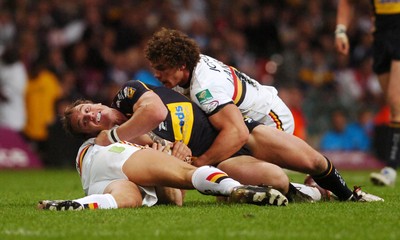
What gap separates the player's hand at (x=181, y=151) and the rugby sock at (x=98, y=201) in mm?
727

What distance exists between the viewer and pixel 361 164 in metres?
15.6

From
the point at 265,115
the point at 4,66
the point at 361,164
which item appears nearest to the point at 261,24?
the point at 361,164

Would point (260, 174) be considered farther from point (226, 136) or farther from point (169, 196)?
point (169, 196)

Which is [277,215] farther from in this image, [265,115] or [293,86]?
[293,86]

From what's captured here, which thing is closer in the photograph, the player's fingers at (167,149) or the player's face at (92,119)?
the player's fingers at (167,149)

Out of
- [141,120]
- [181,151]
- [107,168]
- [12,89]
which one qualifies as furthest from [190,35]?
[107,168]

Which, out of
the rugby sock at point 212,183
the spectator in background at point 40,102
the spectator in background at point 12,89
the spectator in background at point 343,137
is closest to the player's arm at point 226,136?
the rugby sock at point 212,183

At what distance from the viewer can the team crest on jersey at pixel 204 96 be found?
7.01 m

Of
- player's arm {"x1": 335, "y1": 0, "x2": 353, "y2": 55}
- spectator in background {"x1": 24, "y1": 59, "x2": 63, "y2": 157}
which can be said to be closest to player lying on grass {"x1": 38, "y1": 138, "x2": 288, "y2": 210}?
player's arm {"x1": 335, "y1": 0, "x2": 353, "y2": 55}

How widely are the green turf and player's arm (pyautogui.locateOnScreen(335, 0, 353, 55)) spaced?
2.91 m

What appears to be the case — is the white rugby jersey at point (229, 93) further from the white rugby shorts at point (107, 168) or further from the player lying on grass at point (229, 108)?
the white rugby shorts at point (107, 168)

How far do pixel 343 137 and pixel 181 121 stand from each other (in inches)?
358

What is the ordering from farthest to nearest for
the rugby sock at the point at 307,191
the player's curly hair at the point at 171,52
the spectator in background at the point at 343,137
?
the spectator in background at the point at 343,137, the player's curly hair at the point at 171,52, the rugby sock at the point at 307,191

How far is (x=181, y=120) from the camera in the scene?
7.00 m
